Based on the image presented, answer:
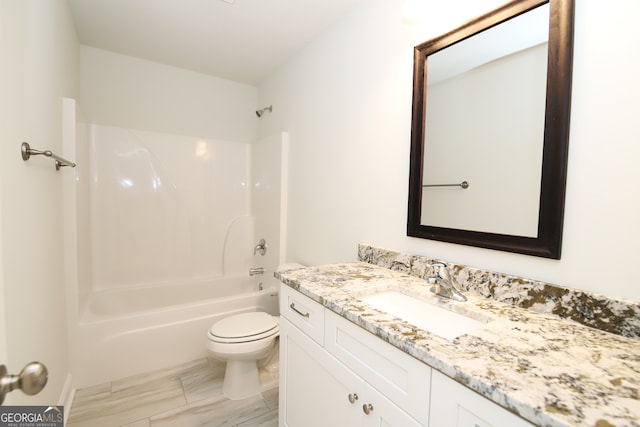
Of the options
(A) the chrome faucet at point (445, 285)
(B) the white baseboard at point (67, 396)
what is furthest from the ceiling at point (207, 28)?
(B) the white baseboard at point (67, 396)

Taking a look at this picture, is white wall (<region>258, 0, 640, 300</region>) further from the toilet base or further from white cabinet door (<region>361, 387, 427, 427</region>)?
the toilet base

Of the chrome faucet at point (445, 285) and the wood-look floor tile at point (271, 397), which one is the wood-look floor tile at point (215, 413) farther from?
the chrome faucet at point (445, 285)

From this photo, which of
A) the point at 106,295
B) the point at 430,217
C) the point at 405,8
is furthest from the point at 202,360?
the point at 405,8

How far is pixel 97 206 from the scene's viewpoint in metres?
2.38

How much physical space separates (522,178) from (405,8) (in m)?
0.91

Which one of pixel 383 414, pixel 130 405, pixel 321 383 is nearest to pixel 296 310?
pixel 321 383

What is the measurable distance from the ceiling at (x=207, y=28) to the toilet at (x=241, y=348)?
200cm

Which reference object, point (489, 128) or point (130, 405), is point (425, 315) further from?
point (130, 405)

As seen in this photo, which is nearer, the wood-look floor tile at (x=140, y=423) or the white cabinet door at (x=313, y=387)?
the white cabinet door at (x=313, y=387)

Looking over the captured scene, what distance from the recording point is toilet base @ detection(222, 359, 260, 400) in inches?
69.3

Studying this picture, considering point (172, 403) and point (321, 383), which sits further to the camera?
point (172, 403)

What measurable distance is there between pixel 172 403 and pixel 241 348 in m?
0.54

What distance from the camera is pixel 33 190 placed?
3.84 feet
